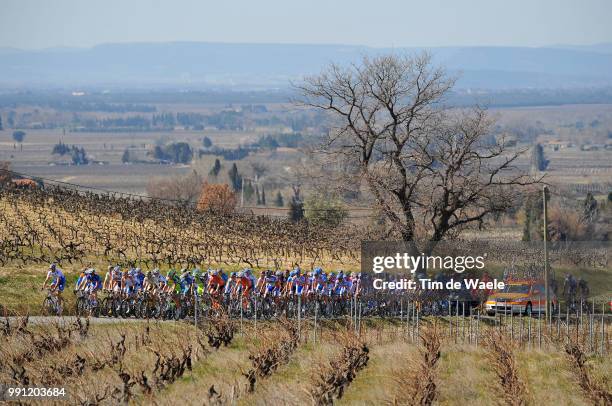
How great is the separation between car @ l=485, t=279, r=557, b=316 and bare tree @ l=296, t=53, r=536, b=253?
4368 mm

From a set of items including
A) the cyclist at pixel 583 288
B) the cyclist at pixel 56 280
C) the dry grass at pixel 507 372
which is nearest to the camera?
the dry grass at pixel 507 372

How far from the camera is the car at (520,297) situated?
3969cm

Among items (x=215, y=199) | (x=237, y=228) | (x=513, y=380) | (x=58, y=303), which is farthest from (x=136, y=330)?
(x=215, y=199)

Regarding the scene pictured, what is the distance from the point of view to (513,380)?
2420 cm

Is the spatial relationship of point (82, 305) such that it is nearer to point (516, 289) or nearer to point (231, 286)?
point (231, 286)

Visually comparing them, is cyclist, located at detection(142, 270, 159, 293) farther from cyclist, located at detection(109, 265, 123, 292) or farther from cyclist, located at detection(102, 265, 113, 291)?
Result: cyclist, located at detection(102, 265, 113, 291)

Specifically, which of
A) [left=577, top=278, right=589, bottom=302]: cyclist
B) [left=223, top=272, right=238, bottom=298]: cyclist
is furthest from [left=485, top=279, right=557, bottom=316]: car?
[left=223, top=272, right=238, bottom=298]: cyclist

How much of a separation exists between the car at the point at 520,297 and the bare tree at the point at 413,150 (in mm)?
4368

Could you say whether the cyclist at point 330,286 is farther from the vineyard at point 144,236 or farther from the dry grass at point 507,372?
the vineyard at point 144,236

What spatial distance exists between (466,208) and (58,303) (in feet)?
58.6

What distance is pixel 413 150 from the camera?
46938 mm

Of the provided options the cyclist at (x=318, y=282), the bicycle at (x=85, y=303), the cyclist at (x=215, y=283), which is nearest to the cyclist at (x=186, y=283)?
the cyclist at (x=215, y=283)

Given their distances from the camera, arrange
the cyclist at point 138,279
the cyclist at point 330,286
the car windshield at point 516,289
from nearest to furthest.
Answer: the cyclist at point 138,279, the cyclist at point 330,286, the car windshield at point 516,289

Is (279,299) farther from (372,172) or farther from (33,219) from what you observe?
(33,219)
